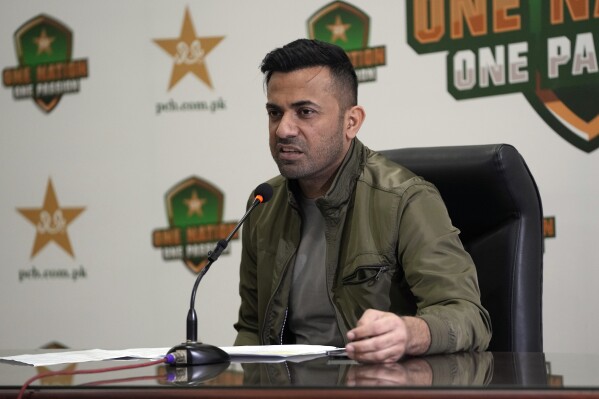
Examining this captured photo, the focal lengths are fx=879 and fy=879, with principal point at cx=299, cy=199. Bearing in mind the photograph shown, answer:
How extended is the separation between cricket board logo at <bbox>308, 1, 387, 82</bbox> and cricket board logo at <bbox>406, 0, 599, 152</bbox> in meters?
0.18

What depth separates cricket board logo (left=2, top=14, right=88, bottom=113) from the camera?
138 inches

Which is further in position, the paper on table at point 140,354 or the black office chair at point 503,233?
the black office chair at point 503,233

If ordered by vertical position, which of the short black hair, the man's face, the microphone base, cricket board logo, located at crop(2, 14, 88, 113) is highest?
cricket board logo, located at crop(2, 14, 88, 113)

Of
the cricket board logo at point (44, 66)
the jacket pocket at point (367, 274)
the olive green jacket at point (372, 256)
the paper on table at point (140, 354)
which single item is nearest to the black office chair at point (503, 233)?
the olive green jacket at point (372, 256)

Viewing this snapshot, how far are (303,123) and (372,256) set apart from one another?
374 millimetres

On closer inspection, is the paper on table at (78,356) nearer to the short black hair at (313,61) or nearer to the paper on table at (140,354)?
the paper on table at (140,354)

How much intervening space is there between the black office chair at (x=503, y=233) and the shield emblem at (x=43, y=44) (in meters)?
2.04

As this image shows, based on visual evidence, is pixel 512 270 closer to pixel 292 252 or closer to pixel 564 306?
pixel 292 252

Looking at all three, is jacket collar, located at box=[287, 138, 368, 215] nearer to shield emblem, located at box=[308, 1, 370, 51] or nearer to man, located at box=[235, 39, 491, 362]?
man, located at box=[235, 39, 491, 362]

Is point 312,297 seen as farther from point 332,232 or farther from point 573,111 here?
point 573,111

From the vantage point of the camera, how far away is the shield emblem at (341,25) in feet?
10.2

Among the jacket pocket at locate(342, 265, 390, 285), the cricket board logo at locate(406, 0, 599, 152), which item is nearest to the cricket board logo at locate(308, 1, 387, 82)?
the cricket board logo at locate(406, 0, 599, 152)

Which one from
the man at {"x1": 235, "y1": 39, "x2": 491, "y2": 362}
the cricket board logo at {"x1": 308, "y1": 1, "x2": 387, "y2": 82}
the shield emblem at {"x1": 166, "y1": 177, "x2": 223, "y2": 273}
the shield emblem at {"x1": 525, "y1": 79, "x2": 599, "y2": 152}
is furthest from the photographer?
the shield emblem at {"x1": 166, "y1": 177, "x2": 223, "y2": 273}

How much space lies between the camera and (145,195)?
3.38m
